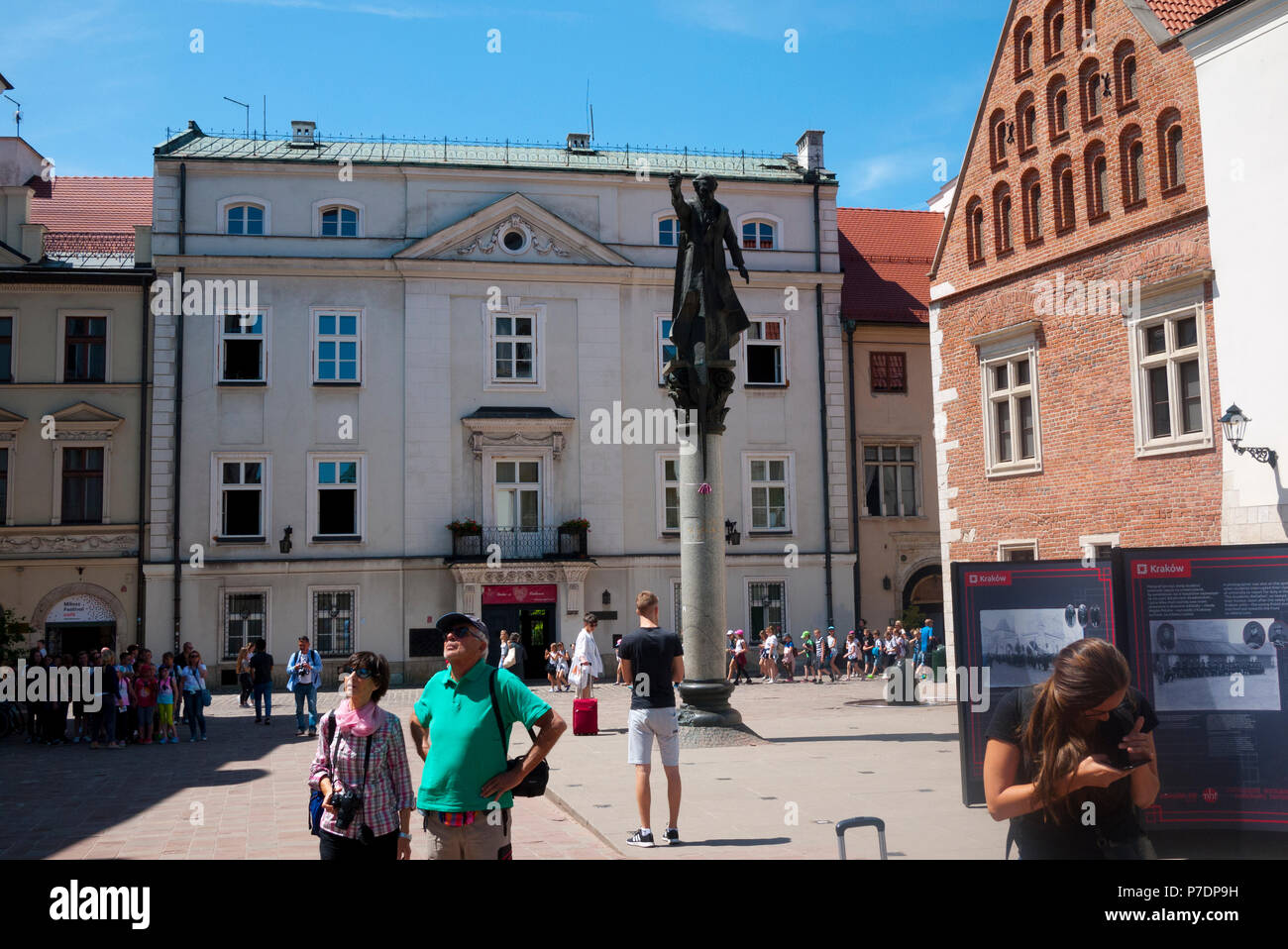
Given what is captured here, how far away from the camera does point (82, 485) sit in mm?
32625

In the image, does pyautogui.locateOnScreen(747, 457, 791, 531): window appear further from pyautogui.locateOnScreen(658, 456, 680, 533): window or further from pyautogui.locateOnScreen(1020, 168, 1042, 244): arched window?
pyautogui.locateOnScreen(1020, 168, 1042, 244): arched window

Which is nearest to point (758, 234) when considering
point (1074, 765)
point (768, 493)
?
point (768, 493)

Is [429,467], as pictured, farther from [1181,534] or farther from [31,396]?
[1181,534]

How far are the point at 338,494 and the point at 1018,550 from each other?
19.9 metres

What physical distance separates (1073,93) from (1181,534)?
316 inches

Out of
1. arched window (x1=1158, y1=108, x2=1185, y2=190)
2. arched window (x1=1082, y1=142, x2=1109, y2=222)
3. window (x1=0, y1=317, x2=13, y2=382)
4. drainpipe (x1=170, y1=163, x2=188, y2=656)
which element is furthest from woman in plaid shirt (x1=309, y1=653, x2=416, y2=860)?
window (x1=0, y1=317, x2=13, y2=382)

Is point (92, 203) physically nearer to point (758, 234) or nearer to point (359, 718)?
point (758, 234)

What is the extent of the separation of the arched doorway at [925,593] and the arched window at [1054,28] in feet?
63.8

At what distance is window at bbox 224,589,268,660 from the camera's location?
32.2 meters

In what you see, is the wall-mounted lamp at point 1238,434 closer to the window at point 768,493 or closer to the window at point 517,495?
the window at point 768,493

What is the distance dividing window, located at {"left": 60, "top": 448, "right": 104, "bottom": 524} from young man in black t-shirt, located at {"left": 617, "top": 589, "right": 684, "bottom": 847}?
27404 mm

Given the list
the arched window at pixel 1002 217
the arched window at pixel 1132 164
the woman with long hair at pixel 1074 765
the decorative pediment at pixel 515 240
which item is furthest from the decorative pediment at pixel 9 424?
the woman with long hair at pixel 1074 765

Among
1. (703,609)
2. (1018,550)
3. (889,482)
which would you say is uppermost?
(889,482)

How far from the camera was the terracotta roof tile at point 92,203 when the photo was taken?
38031mm
